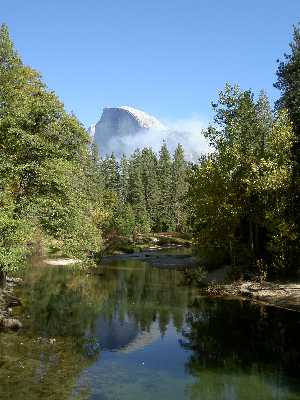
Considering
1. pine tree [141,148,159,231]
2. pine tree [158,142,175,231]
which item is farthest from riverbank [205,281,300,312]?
pine tree [141,148,159,231]

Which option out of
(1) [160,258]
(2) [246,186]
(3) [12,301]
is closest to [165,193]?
(1) [160,258]

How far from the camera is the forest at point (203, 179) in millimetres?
28594

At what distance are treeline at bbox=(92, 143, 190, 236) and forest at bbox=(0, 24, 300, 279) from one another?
46593 millimetres

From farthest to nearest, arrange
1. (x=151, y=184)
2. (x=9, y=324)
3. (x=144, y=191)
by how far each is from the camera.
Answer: (x=151, y=184), (x=144, y=191), (x=9, y=324)

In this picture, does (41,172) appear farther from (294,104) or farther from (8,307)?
(294,104)

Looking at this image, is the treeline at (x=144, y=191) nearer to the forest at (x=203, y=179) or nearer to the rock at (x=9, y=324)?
the forest at (x=203, y=179)

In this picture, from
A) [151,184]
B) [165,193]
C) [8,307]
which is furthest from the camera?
[151,184]

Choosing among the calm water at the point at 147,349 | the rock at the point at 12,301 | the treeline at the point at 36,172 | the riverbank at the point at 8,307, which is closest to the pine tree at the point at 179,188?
the calm water at the point at 147,349

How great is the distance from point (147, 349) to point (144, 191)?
Answer: 11088 centimetres

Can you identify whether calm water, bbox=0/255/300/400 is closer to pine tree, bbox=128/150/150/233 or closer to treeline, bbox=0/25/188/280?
treeline, bbox=0/25/188/280

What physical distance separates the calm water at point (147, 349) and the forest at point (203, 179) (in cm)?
467

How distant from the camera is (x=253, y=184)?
144ft

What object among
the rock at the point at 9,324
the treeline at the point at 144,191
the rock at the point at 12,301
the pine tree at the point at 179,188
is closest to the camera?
the rock at the point at 9,324

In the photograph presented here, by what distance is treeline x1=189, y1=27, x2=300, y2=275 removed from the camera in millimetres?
42969
